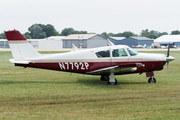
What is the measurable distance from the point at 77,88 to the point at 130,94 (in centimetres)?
286

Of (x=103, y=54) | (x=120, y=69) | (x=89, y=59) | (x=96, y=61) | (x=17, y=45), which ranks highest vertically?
(x=17, y=45)

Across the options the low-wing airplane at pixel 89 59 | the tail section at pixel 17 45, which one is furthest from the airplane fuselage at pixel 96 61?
the tail section at pixel 17 45

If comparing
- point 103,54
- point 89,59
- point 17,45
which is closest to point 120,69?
point 103,54

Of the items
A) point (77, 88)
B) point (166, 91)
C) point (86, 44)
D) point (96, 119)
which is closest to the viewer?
point (96, 119)

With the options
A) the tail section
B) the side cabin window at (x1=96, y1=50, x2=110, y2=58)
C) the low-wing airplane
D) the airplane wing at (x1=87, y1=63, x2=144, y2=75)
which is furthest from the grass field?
the side cabin window at (x1=96, y1=50, x2=110, y2=58)

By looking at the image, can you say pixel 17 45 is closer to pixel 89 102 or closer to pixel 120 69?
pixel 120 69

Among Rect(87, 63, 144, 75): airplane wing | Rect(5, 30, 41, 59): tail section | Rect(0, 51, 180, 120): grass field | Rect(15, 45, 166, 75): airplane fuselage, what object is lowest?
Rect(0, 51, 180, 120): grass field

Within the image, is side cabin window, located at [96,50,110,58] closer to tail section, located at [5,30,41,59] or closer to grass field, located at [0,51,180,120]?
grass field, located at [0,51,180,120]

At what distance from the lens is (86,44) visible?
106188 millimetres

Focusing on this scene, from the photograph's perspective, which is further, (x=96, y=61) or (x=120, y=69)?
(x=96, y=61)

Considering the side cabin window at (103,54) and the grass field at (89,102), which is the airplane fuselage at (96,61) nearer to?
the side cabin window at (103,54)

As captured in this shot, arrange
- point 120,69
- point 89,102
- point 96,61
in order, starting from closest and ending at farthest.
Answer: point 89,102, point 120,69, point 96,61

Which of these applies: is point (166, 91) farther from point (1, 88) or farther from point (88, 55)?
point (1, 88)

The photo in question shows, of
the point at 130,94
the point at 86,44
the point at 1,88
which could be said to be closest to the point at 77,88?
the point at 130,94
